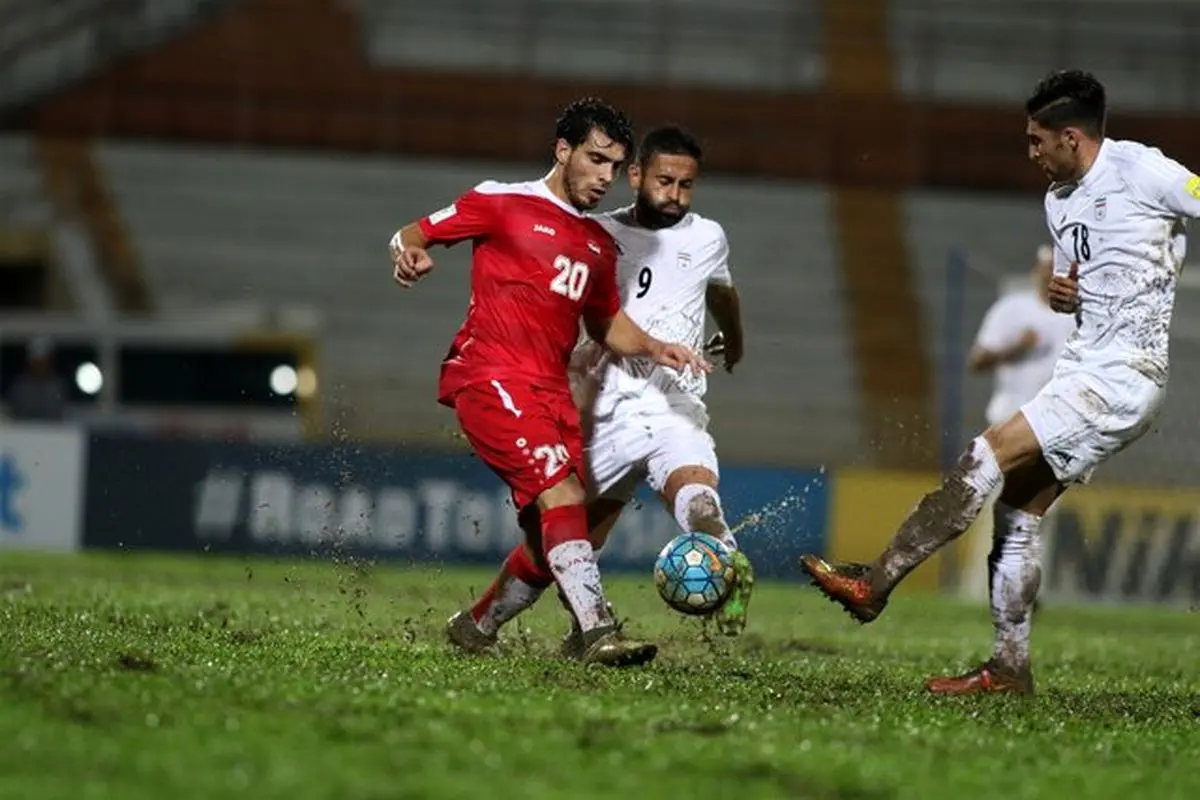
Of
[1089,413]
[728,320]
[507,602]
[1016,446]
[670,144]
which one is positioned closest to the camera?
[1089,413]

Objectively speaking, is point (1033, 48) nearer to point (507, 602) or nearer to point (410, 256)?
point (507, 602)

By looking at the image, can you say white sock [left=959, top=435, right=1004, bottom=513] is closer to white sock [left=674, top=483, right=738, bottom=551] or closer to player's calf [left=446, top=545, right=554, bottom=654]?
white sock [left=674, top=483, right=738, bottom=551]

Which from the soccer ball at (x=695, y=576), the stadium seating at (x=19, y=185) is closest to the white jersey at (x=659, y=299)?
the soccer ball at (x=695, y=576)

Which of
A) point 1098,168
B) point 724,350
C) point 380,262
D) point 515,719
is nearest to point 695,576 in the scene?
point 724,350

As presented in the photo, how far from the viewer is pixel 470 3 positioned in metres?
31.3

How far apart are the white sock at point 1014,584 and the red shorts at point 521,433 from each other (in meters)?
1.72

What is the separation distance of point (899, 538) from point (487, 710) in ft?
8.42

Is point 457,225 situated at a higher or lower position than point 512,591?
higher

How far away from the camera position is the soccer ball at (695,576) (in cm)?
909

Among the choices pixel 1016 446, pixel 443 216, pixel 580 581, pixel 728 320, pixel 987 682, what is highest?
pixel 443 216

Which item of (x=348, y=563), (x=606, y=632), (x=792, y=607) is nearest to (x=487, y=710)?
(x=606, y=632)

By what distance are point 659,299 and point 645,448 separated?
26.1 inches

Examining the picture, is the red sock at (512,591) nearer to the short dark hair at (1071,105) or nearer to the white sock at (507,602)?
the white sock at (507,602)

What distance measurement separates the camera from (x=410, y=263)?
924cm
